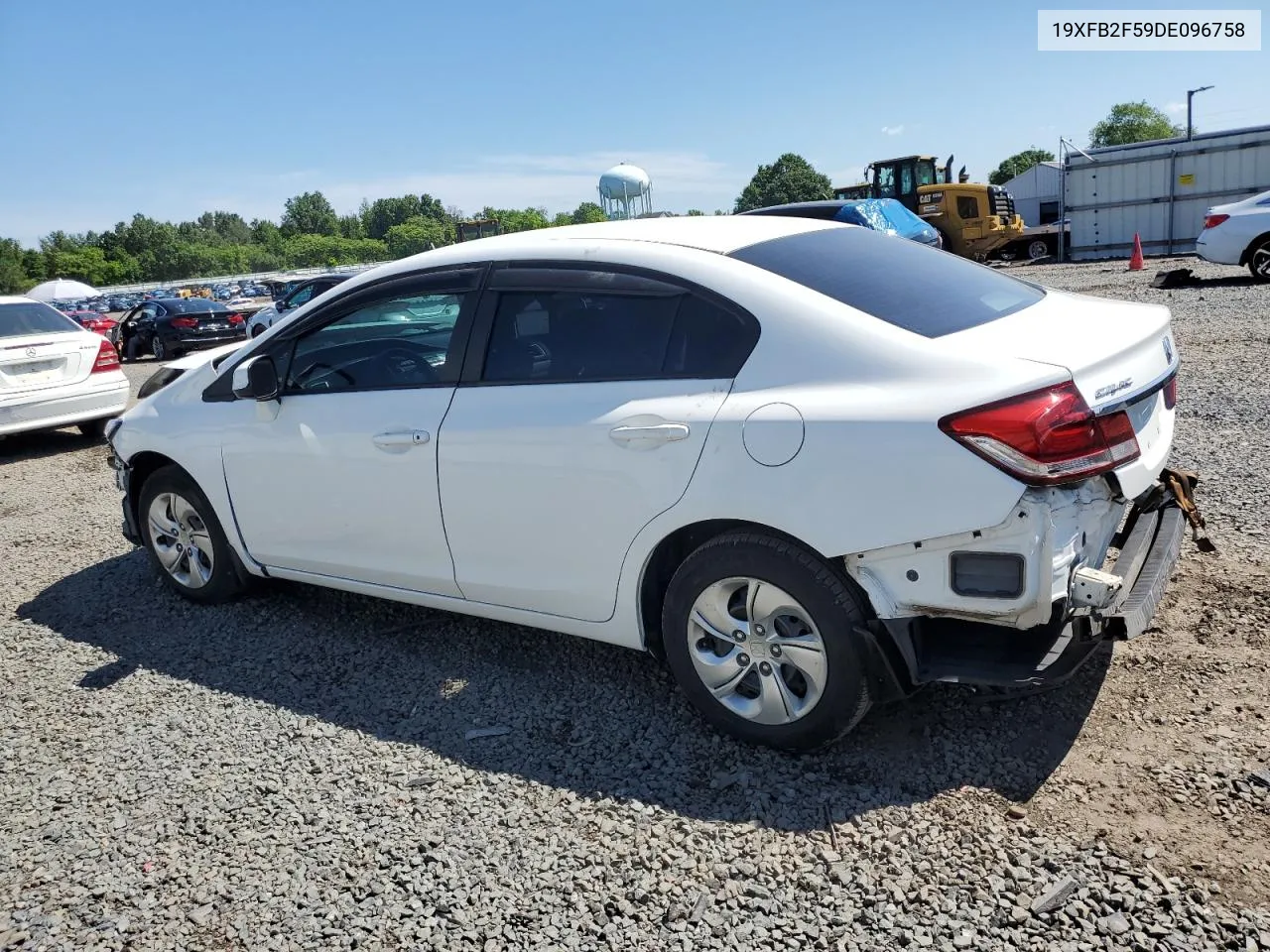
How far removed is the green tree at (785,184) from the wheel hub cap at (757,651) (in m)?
106

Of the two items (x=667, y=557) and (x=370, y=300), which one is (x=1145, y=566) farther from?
(x=370, y=300)

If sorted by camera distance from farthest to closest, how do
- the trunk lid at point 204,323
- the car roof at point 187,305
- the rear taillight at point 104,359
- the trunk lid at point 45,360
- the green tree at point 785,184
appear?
the green tree at point 785,184, the car roof at point 187,305, the trunk lid at point 204,323, the rear taillight at point 104,359, the trunk lid at point 45,360

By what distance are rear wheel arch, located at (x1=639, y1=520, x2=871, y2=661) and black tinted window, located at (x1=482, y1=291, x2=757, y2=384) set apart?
0.49m

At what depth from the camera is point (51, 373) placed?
31.7 ft

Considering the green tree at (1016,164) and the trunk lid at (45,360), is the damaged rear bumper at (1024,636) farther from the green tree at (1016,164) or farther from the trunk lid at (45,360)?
the green tree at (1016,164)

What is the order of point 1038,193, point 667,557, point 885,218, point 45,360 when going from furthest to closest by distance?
point 1038,193, point 885,218, point 45,360, point 667,557

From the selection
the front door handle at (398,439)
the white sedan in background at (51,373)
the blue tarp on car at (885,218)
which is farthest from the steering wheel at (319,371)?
the blue tarp on car at (885,218)

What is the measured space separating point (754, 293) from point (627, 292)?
501mm

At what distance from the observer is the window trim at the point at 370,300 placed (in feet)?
12.5

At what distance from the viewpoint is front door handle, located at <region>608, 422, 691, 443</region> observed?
3.11 metres

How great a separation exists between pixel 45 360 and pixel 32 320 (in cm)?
63

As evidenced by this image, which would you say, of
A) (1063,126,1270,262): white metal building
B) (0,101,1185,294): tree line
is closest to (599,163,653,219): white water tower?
(0,101,1185,294): tree line

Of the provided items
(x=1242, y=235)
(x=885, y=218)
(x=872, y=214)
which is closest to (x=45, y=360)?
(x=872, y=214)

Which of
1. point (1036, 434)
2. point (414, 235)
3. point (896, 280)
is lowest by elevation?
point (1036, 434)
